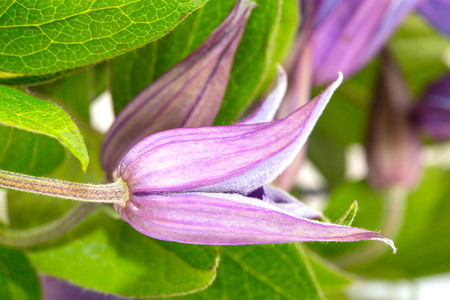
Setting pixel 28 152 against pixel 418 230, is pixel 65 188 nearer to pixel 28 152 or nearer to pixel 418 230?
pixel 28 152

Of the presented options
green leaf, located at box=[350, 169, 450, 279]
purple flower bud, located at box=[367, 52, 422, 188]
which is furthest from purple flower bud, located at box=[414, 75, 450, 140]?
green leaf, located at box=[350, 169, 450, 279]

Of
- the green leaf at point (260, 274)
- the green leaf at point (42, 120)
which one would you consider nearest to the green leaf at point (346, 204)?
the green leaf at point (260, 274)

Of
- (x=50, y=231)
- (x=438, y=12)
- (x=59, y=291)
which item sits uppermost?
(x=438, y=12)

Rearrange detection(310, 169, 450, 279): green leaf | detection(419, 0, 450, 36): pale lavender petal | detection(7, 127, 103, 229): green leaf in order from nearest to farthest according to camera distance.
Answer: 1. detection(7, 127, 103, 229): green leaf
2. detection(419, 0, 450, 36): pale lavender petal
3. detection(310, 169, 450, 279): green leaf

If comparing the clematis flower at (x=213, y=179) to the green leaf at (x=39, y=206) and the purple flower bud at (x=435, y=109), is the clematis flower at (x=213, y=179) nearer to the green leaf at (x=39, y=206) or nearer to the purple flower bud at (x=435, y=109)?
the green leaf at (x=39, y=206)

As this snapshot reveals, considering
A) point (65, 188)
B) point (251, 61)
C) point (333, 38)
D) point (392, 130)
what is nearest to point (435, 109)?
point (392, 130)

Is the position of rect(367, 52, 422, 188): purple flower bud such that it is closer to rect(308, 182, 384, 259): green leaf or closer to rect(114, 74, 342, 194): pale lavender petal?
rect(308, 182, 384, 259): green leaf
